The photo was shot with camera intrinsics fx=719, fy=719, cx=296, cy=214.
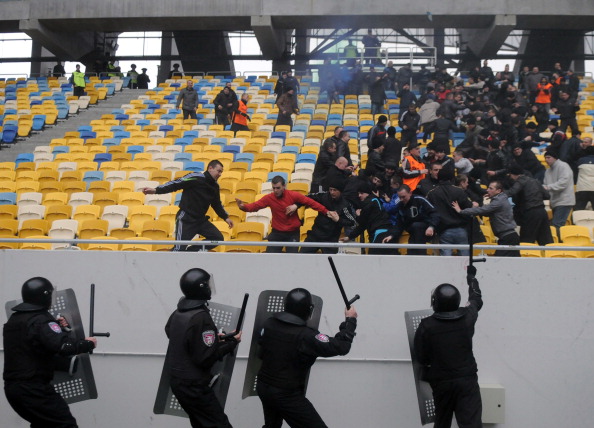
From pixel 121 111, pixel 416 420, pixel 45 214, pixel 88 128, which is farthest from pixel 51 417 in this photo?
pixel 121 111

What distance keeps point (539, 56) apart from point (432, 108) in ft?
43.7

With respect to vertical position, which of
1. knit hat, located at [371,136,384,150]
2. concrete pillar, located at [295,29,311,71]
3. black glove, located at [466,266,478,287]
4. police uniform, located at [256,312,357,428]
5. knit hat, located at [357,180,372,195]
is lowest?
police uniform, located at [256,312,357,428]

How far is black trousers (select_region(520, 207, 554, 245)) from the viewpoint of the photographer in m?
8.60

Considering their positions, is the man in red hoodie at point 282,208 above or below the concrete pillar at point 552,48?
below

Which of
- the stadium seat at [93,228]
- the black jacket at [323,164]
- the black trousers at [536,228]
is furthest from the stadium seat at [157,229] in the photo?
the black trousers at [536,228]

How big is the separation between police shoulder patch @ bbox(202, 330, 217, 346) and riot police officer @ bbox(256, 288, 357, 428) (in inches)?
17.0

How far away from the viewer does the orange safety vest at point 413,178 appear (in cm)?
970

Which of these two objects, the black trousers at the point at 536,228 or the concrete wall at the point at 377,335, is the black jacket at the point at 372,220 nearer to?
the concrete wall at the point at 377,335

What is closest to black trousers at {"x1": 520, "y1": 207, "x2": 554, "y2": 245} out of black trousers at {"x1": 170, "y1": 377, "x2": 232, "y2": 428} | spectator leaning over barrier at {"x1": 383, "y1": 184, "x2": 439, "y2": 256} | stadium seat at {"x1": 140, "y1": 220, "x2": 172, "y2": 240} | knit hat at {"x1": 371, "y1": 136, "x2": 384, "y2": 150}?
spectator leaning over barrier at {"x1": 383, "y1": 184, "x2": 439, "y2": 256}

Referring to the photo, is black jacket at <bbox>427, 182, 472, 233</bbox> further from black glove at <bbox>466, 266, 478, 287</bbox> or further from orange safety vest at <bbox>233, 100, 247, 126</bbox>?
orange safety vest at <bbox>233, 100, 247, 126</bbox>

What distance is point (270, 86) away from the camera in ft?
72.1

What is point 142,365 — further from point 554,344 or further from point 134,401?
point 554,344

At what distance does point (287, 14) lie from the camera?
72.1 ft

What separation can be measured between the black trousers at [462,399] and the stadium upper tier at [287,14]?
1746 centimetres
